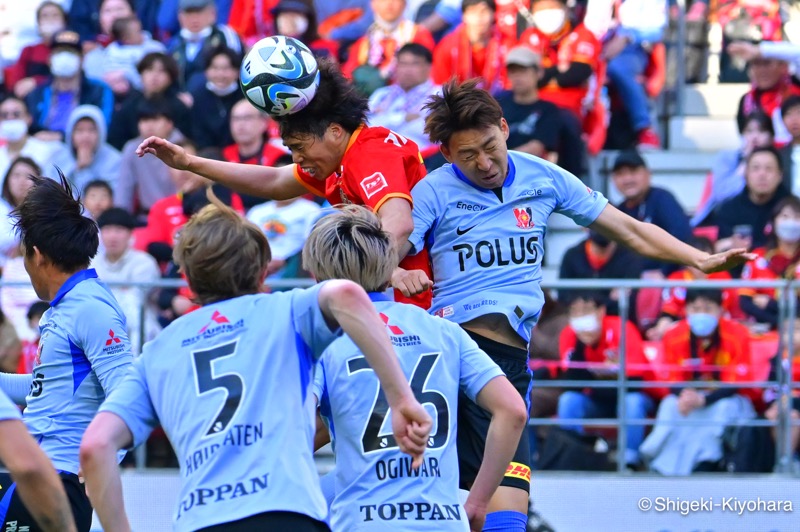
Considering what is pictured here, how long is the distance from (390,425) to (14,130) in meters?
8.76

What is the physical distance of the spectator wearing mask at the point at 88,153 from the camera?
38.2 ft

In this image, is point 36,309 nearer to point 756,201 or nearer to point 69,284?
point 69,284

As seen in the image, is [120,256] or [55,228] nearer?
[55,228]

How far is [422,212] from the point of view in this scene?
17.6ft

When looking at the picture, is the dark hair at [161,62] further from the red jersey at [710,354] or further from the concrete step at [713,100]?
the red jersey at [710,354]

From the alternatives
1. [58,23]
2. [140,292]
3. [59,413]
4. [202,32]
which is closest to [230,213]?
[59,413]

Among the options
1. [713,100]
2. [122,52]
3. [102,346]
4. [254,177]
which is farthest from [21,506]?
[713,100]

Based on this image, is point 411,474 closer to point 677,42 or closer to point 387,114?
point 387,114

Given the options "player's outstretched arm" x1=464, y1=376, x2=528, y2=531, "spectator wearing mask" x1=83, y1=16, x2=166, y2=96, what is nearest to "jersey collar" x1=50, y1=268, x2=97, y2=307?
"player's outstretched arm" x1=464, y1=376, x2=528, y2=531

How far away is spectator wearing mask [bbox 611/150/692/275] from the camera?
32.2ft

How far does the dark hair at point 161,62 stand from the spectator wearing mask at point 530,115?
3129mm

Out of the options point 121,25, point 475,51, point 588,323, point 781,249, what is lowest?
point 588,323

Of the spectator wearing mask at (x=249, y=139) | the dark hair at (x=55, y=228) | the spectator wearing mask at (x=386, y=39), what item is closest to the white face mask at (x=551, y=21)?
the spectator wearing mask at (x=386, y=39)

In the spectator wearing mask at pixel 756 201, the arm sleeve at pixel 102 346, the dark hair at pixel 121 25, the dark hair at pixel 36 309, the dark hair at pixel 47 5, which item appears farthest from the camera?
the dark hair at pixel 47 5
